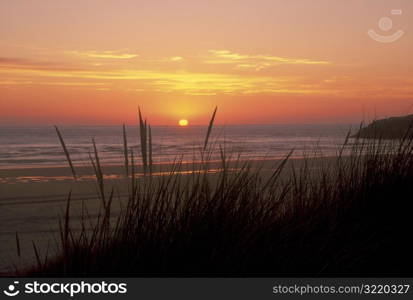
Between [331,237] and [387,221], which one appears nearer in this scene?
[331,237]

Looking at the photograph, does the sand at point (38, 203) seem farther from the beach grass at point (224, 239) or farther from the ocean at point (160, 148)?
the ocean at point (160, 148)

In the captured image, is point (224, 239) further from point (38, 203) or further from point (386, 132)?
point (38, 203)

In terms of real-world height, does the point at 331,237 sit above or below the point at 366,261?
above

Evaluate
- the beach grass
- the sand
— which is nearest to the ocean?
the beach grass

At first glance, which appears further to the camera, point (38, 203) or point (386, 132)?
point (38, 203)

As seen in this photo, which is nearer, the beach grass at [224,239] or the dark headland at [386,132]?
the beach grass at [224,239]

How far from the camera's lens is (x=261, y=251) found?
257 centimetres

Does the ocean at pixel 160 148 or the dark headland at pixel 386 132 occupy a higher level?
the dark headland at pixel 386 132

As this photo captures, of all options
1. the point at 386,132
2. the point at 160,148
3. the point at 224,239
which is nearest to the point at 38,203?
the point at 386,132

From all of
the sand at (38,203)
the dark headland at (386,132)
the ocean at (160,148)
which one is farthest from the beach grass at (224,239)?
the dark headland at (386,132)

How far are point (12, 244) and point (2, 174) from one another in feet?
30.1

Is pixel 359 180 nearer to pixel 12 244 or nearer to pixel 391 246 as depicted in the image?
pixel 391 246

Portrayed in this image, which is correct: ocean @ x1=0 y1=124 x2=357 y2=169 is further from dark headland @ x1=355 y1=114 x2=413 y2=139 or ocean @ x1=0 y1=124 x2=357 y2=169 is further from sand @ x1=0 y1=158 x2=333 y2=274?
sand @ x1=0 y1=158 x2=333 y2=274

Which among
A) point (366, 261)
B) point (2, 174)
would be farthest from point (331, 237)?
point (2, 174)
